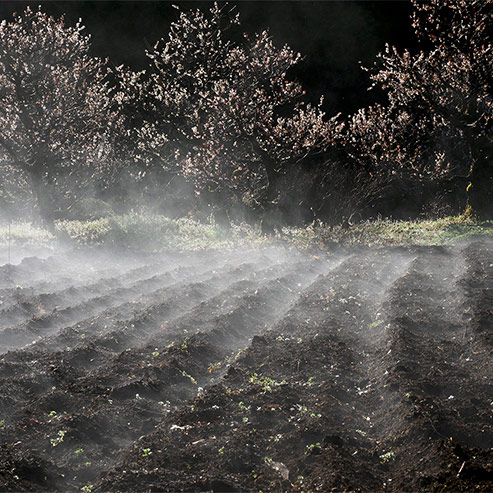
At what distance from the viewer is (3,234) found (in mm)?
14992

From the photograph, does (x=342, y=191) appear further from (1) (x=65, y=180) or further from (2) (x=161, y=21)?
(2) (x=161, y=21)

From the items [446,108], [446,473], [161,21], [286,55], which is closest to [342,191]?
[446,108]

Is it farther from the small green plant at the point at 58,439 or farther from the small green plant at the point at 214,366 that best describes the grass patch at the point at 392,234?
the small green plant at the point at 58,439

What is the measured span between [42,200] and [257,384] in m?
12.7

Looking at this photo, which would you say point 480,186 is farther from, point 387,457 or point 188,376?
point 387,457

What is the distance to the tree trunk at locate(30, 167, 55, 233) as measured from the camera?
1521cm

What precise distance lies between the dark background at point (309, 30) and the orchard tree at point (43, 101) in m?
5.74

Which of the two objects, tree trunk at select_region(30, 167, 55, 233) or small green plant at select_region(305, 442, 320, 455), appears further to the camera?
tree trunk at select_region(30, 167, 55, 233)

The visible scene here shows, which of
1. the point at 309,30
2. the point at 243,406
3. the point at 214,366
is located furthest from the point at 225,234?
the point at 309,30

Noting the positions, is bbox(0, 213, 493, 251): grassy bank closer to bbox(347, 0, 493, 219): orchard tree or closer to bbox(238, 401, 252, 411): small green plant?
bbox(347, 0, 493, 219): orchard tree

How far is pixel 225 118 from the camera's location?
48.6 ft

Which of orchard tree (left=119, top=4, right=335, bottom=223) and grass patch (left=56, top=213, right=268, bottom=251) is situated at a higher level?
orchard tree (left=119, top=4, right=335, bottom=223)

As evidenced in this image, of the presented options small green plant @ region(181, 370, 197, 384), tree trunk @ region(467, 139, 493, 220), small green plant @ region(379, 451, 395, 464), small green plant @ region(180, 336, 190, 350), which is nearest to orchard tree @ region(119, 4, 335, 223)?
tree trunk @ region(467, 139, 493, 220)

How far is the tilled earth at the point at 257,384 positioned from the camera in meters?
3.39
